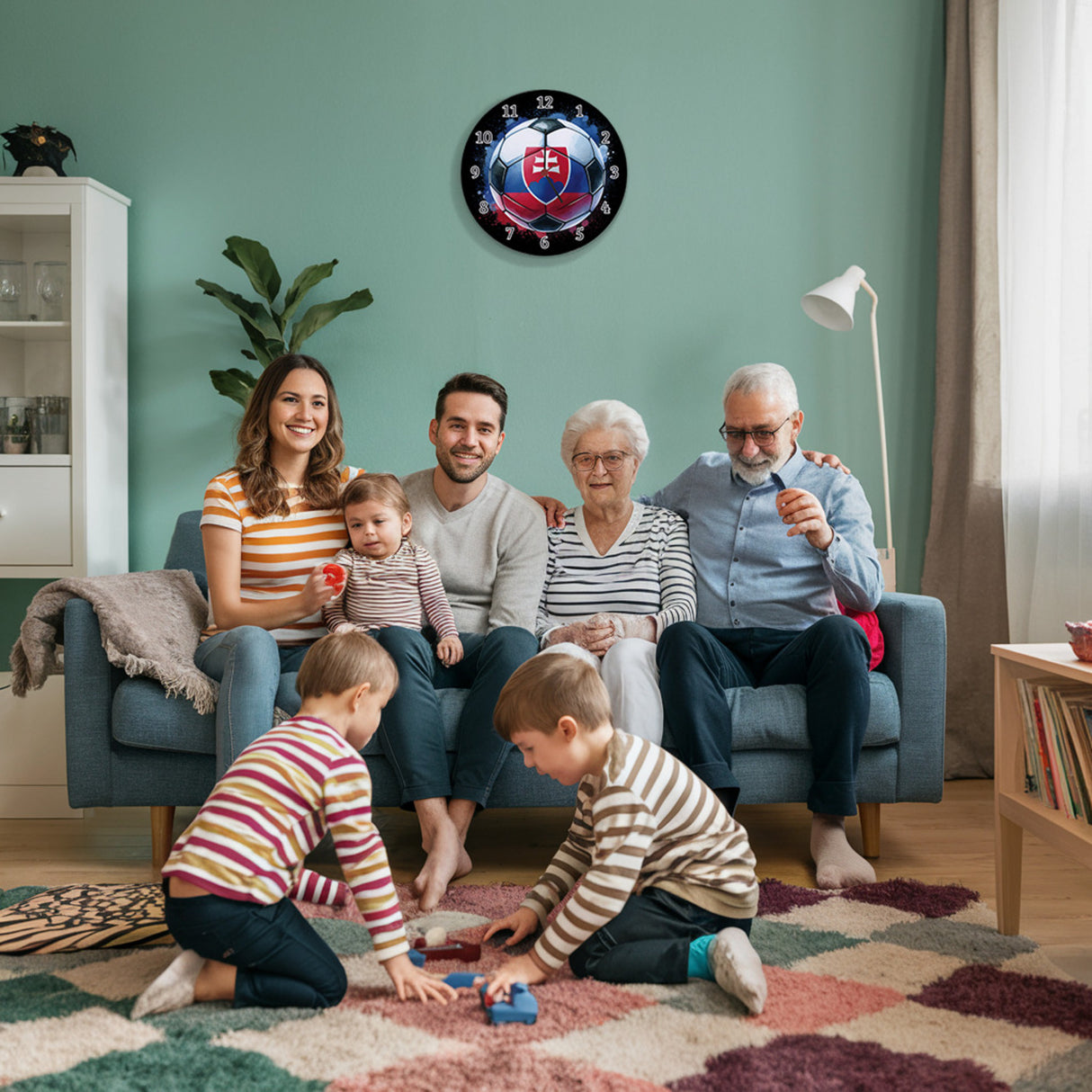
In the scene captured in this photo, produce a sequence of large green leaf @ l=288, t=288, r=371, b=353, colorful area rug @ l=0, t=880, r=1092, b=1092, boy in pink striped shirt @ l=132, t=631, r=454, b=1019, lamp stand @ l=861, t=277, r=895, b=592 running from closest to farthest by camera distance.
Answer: colorful area rug @ l=0, t=880, r=1092, b=1092 → boy in pink striped shirt @ l=132, t=631, r=454, b=1019 → lamp stand @ l=861, t=277, r=895, b=592 → large green leaf @ l=288, t=288, r=371, b=353

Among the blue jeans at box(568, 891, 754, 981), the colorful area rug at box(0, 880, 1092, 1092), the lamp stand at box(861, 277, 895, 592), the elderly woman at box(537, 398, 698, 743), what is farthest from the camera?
the lamp stand at box(861, 277, 895, 592)

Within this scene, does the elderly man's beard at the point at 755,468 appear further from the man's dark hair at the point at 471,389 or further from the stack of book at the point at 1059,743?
the stack of book at the point at 1059,743

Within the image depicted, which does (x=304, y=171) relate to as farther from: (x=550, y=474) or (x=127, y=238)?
(x=550, y=474)

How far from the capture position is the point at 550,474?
3324 mm

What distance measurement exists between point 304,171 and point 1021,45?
2.14m

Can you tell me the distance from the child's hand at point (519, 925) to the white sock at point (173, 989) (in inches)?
18.2

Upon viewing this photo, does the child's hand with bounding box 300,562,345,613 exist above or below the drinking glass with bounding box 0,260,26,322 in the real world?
below

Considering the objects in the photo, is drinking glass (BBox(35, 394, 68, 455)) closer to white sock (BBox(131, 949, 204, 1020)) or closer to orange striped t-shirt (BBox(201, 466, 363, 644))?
orange striped t-shirt (BBox(201, 466, 363, 644))

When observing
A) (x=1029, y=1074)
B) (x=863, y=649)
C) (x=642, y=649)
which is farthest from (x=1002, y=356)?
(x=1029, y=1074)

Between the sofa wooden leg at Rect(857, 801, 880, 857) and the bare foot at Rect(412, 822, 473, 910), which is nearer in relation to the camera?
the bare foot at Rect(412, 822, 473, 910)

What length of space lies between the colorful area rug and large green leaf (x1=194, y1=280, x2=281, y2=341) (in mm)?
1901

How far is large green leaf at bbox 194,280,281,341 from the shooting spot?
3.01 metres

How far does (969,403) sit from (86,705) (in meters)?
2.58

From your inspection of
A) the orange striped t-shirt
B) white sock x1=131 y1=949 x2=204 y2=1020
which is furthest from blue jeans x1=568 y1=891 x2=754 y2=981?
the orange striped t-shirt
